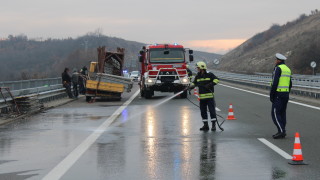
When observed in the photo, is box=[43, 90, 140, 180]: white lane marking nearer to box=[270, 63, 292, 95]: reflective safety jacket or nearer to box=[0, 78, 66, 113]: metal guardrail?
box=[270, 63, 292, 95]: reflective safety jacket

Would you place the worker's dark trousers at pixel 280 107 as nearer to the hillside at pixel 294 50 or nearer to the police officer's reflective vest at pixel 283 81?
the police officer's reflective vest at pixel 283 81

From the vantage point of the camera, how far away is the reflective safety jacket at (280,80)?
11367 millimetres

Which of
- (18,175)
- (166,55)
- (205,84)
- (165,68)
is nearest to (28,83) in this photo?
(165,68)

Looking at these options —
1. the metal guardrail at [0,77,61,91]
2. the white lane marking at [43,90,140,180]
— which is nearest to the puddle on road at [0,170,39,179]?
the white lane marking at [43,90,140,180]

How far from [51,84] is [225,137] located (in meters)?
17.6

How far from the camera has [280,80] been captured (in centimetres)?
1144

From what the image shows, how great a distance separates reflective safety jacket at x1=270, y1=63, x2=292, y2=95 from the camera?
11.4 m

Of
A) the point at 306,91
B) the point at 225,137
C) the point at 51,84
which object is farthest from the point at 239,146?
the point at 51,84

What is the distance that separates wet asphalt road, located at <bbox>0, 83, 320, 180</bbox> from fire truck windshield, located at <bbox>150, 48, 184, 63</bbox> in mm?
11344

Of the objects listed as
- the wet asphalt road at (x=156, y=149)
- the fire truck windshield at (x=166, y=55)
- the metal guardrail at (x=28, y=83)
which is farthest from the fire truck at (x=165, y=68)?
the wet asphalt road at (x=156, y=149)

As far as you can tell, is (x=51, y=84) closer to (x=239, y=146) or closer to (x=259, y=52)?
(x=239, y=146)

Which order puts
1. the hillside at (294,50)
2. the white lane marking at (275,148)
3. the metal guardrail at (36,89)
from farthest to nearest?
1. the hillside at (294,50)
2. the metal guardrail at (36,89)
3. the white lane marking at (275,148)

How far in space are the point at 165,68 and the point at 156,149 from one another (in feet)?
57.8

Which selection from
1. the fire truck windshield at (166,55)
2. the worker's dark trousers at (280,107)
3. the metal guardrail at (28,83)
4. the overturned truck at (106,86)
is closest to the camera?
the worker's dark trousers at (280,107)
